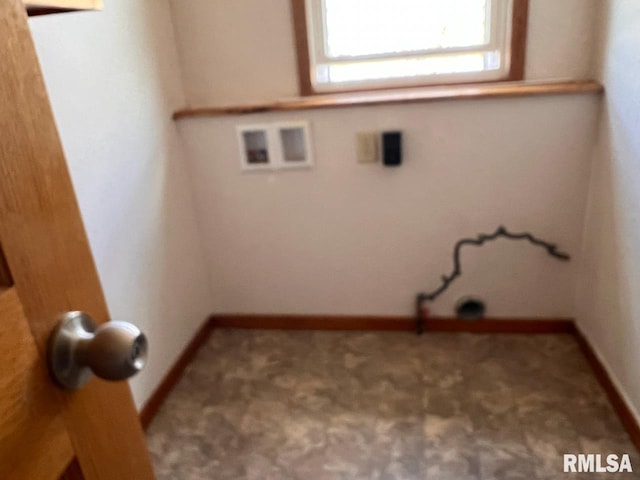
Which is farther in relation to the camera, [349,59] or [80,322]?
[349,59]

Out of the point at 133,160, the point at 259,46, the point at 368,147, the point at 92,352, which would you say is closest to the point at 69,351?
the point at 92,352

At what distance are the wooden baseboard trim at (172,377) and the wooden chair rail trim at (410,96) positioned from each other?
2.83 ft

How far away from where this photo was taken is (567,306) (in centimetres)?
200

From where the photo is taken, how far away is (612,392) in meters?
1.65

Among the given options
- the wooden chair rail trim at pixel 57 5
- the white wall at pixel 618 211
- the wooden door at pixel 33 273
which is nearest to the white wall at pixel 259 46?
the white wall at pixel 618 211

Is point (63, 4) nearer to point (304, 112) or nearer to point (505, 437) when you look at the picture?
point (304, 112)

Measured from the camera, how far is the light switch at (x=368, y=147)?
1851mm

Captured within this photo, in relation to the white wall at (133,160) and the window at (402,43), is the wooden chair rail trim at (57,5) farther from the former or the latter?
the window at (402,43)

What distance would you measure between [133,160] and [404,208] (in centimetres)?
95

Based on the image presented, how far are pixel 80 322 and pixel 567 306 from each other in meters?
1.90

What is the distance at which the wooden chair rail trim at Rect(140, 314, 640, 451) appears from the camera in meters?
1.78

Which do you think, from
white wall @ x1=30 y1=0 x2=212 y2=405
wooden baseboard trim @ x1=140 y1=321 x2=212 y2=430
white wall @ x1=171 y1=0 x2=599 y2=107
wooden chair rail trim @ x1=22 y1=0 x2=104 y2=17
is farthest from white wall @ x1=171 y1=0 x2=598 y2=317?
wooden chair rail trim @ x1=22 y1=0 x2=104 y2=17

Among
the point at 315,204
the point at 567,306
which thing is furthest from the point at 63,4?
the point at 567,306

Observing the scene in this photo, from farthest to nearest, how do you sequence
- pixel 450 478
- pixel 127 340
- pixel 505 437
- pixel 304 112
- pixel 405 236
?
1. pixel 405 236
2. pixel 304 112
3. pixel 505 437
4. pixel 450 478
5. pixel 127 340
